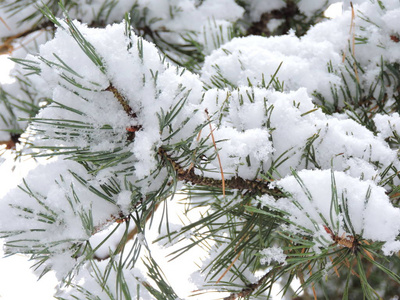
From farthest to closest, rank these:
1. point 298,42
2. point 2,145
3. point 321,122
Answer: point 2,145, point 298,42, point 321,122

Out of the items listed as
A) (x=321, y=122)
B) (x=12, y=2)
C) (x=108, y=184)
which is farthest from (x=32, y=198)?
(x=12, y=2)

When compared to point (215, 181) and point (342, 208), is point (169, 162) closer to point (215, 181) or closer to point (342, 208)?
point (215, 181)

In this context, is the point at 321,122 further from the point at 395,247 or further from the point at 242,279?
the point at 242,279

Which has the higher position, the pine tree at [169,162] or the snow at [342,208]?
the pine tree at [169,162]

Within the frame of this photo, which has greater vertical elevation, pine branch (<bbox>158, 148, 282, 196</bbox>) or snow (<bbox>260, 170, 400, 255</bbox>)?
pine branch (<bbox>158, 148, 282, 196</bbox>)

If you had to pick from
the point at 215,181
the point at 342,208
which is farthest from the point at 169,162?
the point at 342,208

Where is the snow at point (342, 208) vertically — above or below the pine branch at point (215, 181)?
below

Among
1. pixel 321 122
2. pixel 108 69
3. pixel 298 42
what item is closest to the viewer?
pixel 108 69

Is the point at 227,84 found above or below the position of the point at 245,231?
above

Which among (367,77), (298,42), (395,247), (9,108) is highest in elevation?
(9,108)

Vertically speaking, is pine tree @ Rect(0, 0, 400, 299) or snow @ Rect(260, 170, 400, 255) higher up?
pine tree @ Rect(0, 0, 400, 299)

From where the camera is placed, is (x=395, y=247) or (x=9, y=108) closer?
(x=395, y=247)
